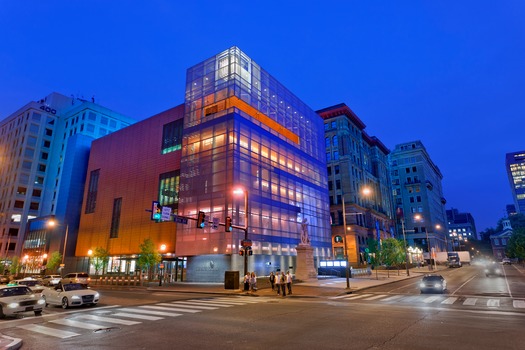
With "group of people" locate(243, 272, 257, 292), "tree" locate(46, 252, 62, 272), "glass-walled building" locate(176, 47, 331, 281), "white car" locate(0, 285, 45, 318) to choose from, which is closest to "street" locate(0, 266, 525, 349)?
"white car" locate(0, 285, 45, 318)

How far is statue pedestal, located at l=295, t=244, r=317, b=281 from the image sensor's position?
129 ft

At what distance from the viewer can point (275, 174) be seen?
169 feet

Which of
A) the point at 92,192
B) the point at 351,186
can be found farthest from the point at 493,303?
the point at 92,192

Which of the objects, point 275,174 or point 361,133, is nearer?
point 275,174

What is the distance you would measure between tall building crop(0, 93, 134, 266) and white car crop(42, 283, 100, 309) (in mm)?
59153

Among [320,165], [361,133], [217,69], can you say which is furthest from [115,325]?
[361,133]

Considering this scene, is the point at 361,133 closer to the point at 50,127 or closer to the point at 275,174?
the point at 275,174

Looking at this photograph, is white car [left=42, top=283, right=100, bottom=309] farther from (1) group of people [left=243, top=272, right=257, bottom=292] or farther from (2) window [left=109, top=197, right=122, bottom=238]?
(2) window [left=109, top=197, right=122, bottom=238]

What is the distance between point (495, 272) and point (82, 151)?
84117 millimetres

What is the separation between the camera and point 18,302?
16375mm

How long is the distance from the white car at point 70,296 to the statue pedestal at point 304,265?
81.8ft

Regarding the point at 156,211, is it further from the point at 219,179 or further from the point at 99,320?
the point at 219,179

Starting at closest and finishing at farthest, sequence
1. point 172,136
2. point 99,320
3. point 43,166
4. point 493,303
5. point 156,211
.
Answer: point 99,320 → point 493,303 → point 156,211 → point 172,136 → point 43,166

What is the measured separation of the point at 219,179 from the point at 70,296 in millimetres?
26470
